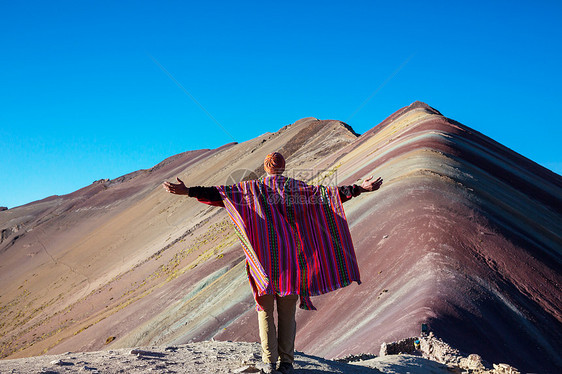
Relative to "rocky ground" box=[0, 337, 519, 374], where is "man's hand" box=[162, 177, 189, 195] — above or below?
above

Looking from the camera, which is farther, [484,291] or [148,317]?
[148,317]

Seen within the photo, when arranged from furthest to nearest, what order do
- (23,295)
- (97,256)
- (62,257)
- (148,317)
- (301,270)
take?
Result: (62,257)
(97,256)
(23,295)
(148,317)
(301,270)

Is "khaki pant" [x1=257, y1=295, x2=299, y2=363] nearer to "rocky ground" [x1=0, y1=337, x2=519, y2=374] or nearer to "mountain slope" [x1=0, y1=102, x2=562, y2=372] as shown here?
"rocky ground" [x1=0, y1=337, x2=519, y2=374]

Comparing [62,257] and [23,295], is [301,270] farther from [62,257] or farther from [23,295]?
[62,257]

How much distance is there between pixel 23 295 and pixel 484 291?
131 ft

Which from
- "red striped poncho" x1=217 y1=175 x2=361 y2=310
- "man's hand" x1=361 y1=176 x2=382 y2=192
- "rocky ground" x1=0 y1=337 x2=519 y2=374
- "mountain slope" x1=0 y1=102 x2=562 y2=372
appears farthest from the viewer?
"mountain slope" x1=0 y1=102 x2=562 y2=372

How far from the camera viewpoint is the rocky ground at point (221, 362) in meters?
4.41

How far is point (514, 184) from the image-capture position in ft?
61.0

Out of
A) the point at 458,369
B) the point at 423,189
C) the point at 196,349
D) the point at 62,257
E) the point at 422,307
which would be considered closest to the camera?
the point at 196,349

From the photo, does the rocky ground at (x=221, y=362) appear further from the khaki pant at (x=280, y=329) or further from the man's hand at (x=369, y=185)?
the man's hand at (x=369, y=185)

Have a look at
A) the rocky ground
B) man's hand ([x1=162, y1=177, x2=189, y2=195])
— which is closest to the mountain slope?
the rocky ground

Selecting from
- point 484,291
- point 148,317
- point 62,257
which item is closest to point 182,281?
point 148,317

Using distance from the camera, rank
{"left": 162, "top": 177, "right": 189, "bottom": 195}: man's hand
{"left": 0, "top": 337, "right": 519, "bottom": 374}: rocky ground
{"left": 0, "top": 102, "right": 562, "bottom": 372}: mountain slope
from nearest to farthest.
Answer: {"left": 0, "top": 337, "right": 519, "bottom": 374}: rocky ground, {"left": 162, "top": 177, "right": 189, "bottom": 195}: man's hand, {"left": 0, "top": 102, "right": 562, "bottom": 372}: mountain slope

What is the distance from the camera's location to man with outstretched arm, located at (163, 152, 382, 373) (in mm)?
4629
